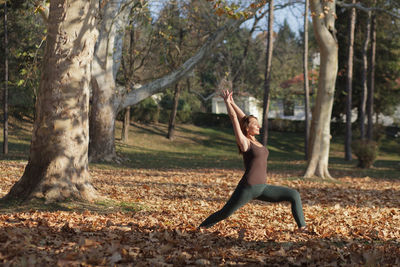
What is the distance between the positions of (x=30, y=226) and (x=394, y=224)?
556 cm

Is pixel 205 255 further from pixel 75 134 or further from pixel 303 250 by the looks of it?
pixel 75 134

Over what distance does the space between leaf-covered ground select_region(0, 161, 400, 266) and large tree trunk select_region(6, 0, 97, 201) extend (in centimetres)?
56

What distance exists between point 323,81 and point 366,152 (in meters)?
9.17

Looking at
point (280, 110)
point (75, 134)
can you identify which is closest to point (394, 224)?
point (75, 134)

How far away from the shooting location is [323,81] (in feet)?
51.9

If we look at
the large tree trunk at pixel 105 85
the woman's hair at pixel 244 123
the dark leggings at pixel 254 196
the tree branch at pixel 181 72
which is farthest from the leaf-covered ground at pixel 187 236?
the tree branch at pixel 181 72

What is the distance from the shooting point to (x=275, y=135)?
4294cm

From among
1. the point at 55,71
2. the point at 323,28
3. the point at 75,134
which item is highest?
the point at 323,28

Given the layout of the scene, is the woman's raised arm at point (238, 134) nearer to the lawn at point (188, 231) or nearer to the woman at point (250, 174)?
the woman at point (250, 174)

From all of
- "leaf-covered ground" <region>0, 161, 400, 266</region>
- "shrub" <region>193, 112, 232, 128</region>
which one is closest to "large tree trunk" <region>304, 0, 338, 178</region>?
"leaf-covered ground" <region>0, 161, 400, 266</region>

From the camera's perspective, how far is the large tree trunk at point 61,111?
7.94 m

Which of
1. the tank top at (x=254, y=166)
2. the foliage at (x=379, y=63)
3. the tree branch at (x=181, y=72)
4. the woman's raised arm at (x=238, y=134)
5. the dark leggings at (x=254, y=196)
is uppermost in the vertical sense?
the foliage at (x=379, y=63)

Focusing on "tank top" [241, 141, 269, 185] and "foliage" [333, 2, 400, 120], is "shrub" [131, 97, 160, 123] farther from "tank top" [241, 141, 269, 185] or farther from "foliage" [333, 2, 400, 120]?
"tank top" [241, 141, 269, 185]

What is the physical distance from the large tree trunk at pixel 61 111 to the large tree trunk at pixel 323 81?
924cm
